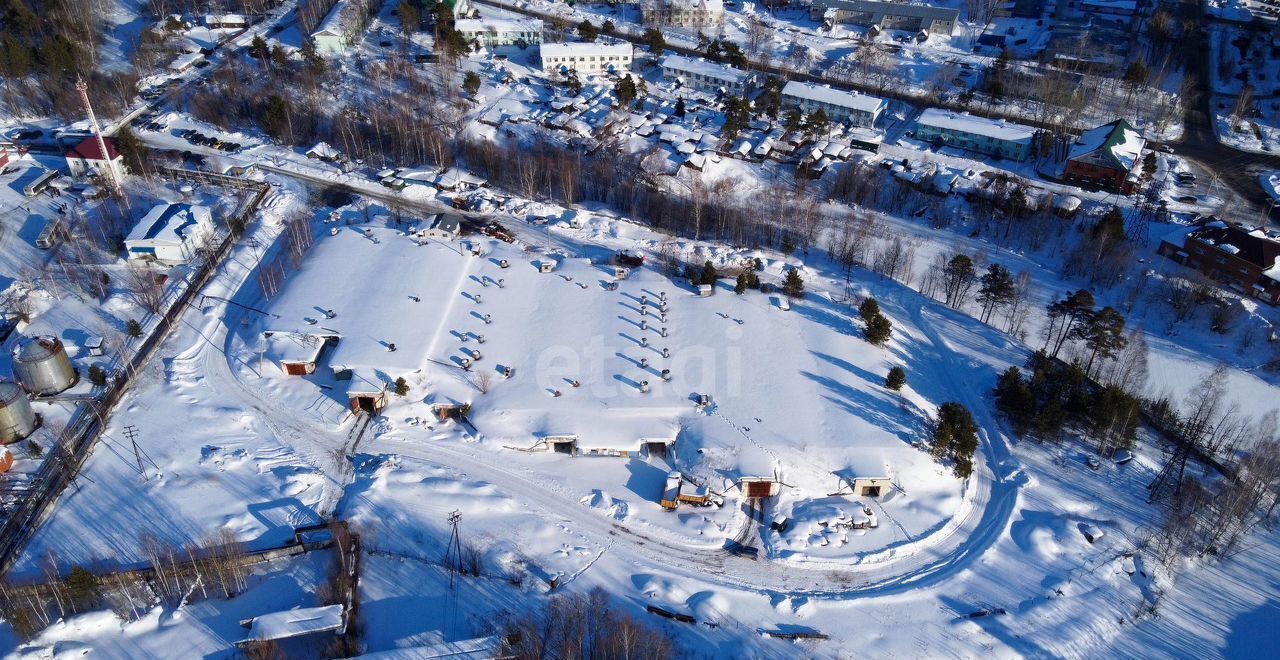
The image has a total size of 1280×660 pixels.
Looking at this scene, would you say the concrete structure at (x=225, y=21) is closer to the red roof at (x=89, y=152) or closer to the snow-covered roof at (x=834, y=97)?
the red roof at (x=89, y=152)

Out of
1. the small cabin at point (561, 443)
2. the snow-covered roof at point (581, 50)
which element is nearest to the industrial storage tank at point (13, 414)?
the small cabin at point (561, 443)

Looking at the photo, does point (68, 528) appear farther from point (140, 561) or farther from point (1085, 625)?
point (1085, 625)

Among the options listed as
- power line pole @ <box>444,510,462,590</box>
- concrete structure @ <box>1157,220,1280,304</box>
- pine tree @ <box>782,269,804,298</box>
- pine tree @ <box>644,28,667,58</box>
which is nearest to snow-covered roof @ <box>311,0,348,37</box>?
pine tree @ <box>644,28,667,58</box>

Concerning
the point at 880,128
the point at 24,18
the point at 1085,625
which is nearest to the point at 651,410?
the point at 1085,625

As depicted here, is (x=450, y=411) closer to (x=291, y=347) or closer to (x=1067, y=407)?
(x=291, y=347)

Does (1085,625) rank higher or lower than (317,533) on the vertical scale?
higher

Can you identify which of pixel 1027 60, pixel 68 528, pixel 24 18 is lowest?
pixel 68 528

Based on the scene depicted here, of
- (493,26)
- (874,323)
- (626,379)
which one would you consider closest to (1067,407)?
(874,323)
